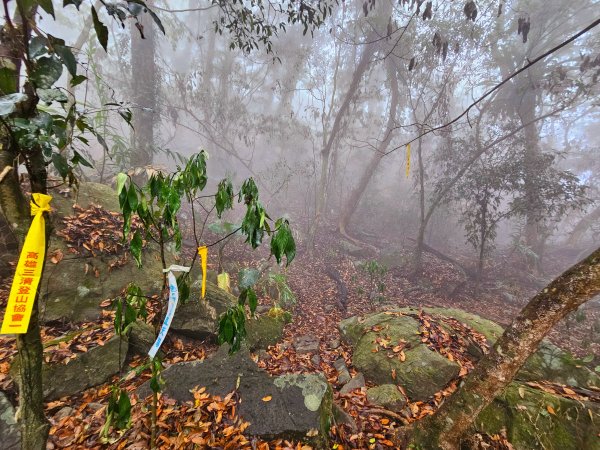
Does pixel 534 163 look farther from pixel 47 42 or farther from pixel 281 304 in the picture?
pixel 47 42

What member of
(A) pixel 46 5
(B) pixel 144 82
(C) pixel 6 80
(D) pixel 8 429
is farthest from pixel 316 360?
(B) pixel 144 82

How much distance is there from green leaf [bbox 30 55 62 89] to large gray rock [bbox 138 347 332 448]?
2.34 m

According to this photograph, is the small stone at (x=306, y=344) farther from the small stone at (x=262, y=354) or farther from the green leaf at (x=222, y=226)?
the green leaf at (x=222, y=226)

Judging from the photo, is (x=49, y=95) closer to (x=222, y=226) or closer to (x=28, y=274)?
(x=28, y=274)

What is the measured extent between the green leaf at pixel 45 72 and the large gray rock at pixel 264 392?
2.34m

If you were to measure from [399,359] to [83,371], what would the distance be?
3.47m

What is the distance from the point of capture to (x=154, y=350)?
1566 mm

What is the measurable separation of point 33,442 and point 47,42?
200 centimetres

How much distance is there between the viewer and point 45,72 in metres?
1.27

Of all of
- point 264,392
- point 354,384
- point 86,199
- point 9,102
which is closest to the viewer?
point 9,102

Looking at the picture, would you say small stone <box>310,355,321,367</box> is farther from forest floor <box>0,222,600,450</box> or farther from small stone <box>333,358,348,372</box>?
small stone <box>333,358,348,372</box>

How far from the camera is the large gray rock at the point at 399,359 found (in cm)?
339

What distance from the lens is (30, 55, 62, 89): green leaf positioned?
126cm

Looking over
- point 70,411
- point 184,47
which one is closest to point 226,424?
point 70,411
